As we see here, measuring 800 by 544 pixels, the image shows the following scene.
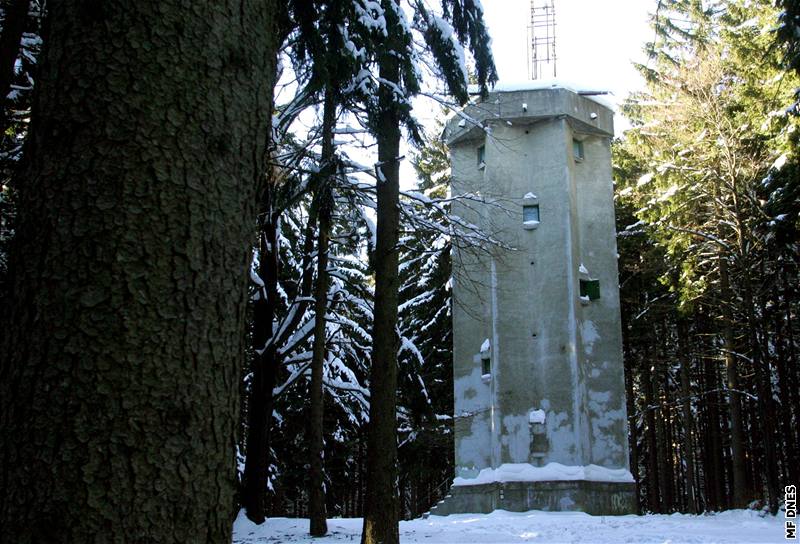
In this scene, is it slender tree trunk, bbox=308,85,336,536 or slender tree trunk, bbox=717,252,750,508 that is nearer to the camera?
slender tree trunk, bbox=308,85,336,536

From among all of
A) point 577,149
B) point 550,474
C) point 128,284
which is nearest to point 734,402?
point 550,474

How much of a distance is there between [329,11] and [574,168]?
17.6 metres

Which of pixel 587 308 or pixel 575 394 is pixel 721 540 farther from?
pixel 587 308

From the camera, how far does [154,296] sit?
1.74 meters

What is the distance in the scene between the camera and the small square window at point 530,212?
21766 millimetres

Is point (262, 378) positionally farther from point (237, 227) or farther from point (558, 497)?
point (237, 227)

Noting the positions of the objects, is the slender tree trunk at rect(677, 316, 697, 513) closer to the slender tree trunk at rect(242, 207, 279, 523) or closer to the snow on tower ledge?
the snow on tower ledge

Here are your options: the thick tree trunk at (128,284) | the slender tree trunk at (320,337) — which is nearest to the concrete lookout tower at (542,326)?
the slender tree trunk at (320,337)

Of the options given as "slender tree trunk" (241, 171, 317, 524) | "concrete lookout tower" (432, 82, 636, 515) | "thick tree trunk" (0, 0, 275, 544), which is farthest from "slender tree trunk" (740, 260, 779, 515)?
"thick tree trunk" (0, 0, 275, 544)

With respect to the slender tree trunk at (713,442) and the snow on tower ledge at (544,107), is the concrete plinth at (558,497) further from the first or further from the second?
the snow on tower ledge at (544,107)

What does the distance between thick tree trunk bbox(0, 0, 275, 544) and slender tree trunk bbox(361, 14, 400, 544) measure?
277 inches

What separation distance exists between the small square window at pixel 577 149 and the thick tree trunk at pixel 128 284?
852 inches

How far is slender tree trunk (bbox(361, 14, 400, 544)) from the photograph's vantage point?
29.3 feet

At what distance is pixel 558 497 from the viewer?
19266 millimetres
